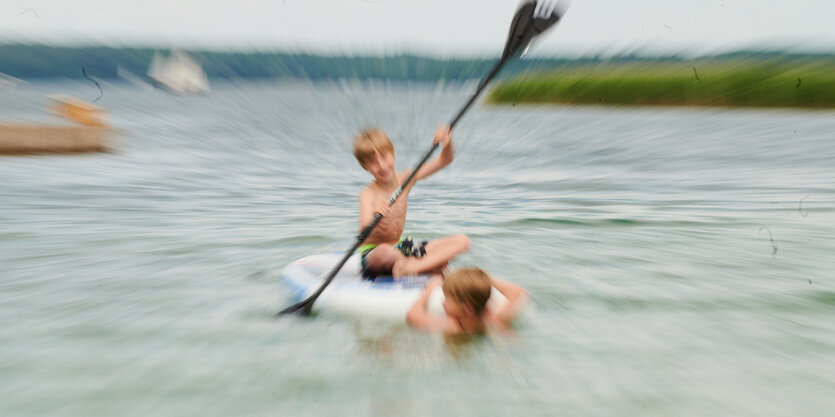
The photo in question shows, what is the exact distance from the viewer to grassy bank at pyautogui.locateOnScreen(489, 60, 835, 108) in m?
21.5

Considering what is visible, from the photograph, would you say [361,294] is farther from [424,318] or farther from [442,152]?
[442,152]

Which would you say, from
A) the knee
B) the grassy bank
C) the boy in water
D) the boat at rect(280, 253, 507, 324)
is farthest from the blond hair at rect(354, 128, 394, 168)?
the grassy bank

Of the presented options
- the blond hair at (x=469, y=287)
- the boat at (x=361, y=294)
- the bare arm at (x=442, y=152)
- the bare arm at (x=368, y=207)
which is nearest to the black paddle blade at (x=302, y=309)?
the boat at (x=361, y=294)

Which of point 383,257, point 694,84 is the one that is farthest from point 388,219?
point 694,84

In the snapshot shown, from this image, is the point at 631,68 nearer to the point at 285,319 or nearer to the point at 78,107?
the point at 78,107

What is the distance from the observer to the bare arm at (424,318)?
3373 mm

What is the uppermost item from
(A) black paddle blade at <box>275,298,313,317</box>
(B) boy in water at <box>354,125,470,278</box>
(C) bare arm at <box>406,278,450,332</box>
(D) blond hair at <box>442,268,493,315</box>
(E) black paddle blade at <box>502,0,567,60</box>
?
(E) black paddle blade at <box>502,0,567,60</box>

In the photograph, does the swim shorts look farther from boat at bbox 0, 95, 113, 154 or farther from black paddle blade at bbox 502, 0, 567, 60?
boat at bbox 0, 95, 113, 154

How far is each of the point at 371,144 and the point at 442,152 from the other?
1.29ft

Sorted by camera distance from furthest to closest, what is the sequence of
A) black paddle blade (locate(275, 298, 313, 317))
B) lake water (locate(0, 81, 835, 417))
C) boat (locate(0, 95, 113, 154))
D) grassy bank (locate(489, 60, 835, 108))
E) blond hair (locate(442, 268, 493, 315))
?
grassy bank (locate(489, 60, 835, 108))
boat (locate(0, 95, 113, 154))
black paddle blade (locate(275, 298, 313, 317))
blond hair (locate(442, 268, 493, 315))
lake water (locate(0, 81, 835, 417))

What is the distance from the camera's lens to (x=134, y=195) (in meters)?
8.43

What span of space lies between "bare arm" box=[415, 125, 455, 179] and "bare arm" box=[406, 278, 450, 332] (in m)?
0.71

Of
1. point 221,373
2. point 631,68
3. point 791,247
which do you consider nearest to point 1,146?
point 221,373

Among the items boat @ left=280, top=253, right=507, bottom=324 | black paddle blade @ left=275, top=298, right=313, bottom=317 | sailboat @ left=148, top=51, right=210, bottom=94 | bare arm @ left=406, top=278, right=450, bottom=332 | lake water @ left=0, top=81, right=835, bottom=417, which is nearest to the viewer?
lake water @ left=0, top=81, right=835, bottom=417
